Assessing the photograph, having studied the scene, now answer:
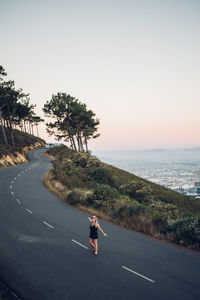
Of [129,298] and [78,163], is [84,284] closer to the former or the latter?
[129,298]

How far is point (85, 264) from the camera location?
8.17 m

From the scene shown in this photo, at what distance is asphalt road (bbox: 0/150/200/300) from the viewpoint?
21.3ft

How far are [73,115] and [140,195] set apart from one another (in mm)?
31304

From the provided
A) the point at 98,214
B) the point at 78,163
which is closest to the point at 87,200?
the point at 98,214

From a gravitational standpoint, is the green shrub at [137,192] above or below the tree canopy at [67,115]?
below

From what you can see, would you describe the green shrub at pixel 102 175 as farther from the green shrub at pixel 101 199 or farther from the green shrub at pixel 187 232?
the green shrub at pixel 187 232

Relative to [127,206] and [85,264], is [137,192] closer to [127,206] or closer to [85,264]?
[127,206]

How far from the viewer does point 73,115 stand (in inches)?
2056

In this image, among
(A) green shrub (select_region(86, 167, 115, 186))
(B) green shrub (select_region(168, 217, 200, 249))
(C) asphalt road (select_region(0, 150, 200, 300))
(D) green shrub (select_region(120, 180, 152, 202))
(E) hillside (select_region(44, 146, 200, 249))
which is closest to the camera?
(C) asphalt road (select_region(0, 150, 200, 300))

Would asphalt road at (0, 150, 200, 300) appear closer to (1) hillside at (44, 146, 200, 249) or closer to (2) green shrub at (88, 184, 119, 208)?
(1) hillside at (44, 146, 200, 249)

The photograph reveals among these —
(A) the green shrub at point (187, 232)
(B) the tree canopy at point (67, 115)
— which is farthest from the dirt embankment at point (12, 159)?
(A) the green shrub at point (187, 232)

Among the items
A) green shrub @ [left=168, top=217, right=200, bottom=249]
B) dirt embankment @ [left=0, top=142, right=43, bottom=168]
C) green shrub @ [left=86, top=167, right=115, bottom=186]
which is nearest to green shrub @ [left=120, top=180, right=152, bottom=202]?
green shrub @ [left=86, top=167, right=115, bottom=186]

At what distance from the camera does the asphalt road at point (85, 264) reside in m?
6.51

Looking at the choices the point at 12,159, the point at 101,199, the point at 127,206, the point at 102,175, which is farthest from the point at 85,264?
the point at 12,159
